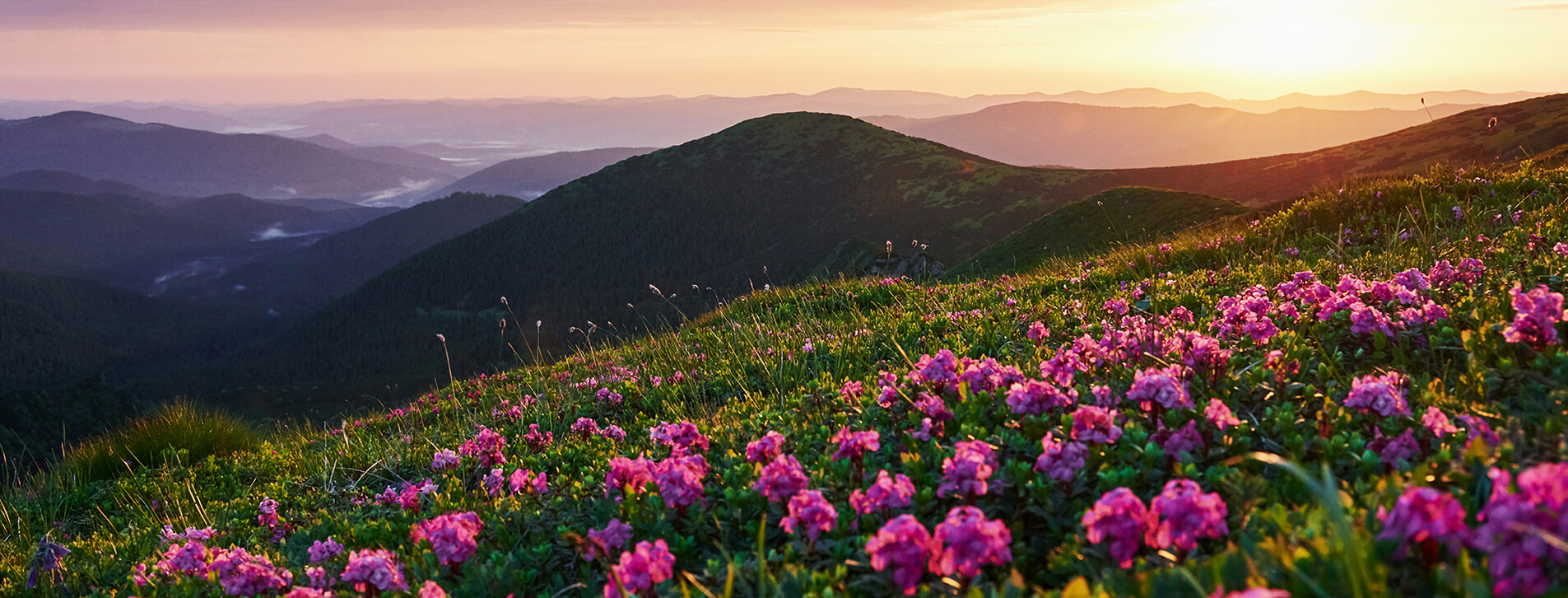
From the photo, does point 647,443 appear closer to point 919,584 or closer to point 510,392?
point 919,584

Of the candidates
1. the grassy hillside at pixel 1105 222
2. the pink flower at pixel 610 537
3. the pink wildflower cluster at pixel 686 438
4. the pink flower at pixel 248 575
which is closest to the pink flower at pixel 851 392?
the pink wildflower cluster at pixel 686 438

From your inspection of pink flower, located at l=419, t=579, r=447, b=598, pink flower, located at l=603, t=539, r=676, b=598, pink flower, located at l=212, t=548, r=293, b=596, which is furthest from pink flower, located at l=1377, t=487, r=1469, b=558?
pink flower, located at l=212, t=548, r=293, b=596

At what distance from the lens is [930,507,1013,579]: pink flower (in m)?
2.31

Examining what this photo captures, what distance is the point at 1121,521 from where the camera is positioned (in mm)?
2355

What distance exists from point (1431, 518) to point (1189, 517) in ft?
1.81

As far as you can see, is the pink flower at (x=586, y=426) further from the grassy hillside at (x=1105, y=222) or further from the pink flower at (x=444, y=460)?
the grassy hillside at (x=1105, y=222)

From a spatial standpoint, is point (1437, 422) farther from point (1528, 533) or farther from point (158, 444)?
point (158, 444)

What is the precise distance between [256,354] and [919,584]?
21119 centimetres

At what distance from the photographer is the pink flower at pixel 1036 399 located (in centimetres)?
350

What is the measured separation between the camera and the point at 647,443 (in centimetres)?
550

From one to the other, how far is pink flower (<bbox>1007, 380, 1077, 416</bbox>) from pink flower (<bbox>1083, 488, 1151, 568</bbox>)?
112 centimetres

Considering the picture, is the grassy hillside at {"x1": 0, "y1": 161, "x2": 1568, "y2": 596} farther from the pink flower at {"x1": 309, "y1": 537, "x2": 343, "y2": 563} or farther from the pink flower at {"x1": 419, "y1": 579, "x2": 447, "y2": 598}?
the pink flower at {"x1": 419, "y1": 579, "x2": 447, "y2": 598}

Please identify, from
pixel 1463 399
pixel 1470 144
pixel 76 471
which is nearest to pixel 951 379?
pixel 1463 399

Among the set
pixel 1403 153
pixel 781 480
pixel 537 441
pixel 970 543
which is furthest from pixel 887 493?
pixel 1403 153
